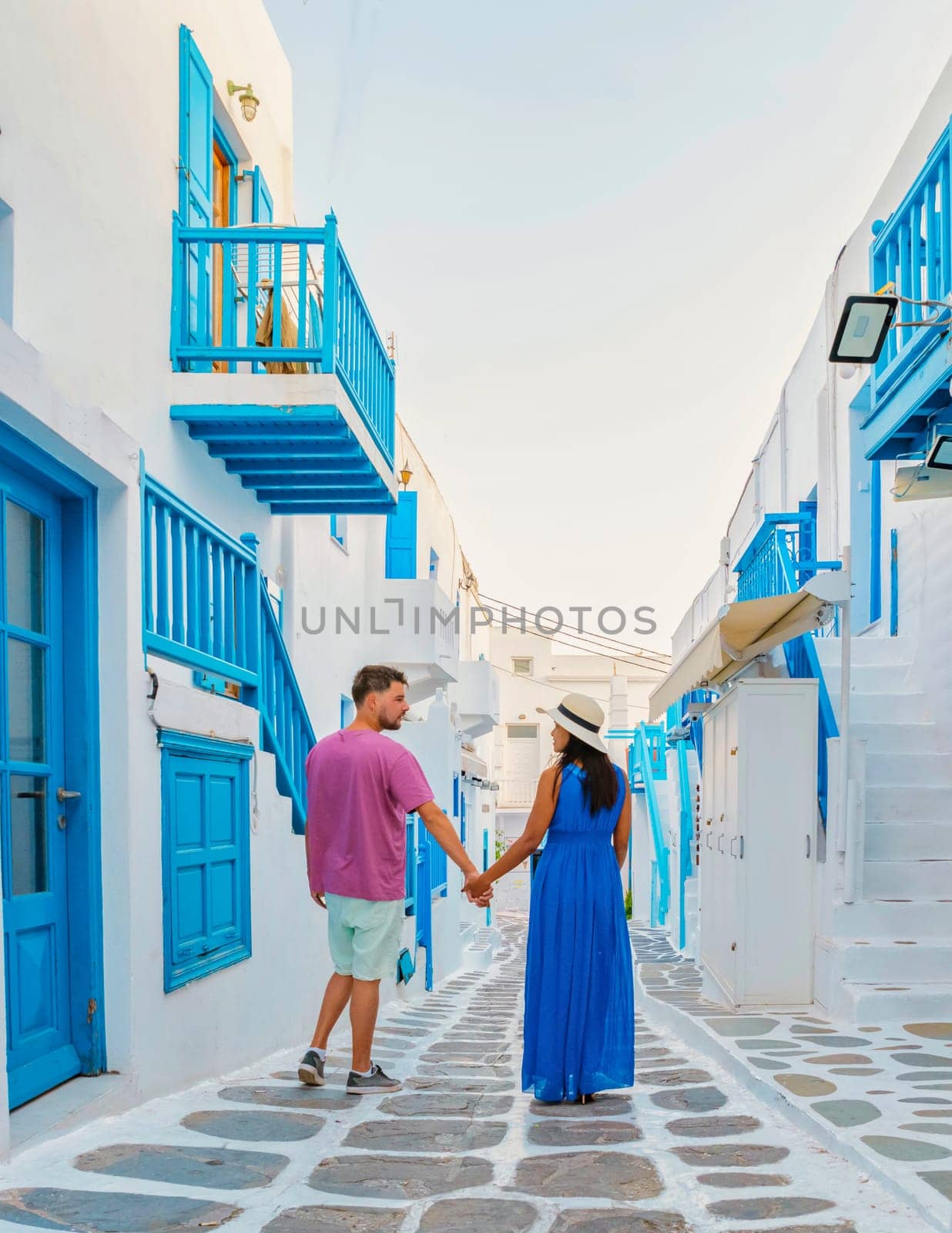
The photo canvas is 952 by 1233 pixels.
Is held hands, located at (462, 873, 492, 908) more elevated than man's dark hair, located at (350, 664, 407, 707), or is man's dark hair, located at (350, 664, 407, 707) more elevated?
man's dark hair, located at (350, 664, 407, 707)

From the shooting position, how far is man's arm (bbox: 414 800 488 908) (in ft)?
16.2

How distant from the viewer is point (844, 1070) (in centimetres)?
541

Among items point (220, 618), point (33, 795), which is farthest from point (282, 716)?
point (33, 795)

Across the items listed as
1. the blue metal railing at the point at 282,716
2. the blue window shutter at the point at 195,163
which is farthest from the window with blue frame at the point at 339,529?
the blue metal railing at the point at 282,716

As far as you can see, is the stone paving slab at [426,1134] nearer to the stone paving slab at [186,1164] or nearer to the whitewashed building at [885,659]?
the stone paving slab at [186,1164]

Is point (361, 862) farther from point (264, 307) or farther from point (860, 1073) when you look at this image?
point (264, 307)

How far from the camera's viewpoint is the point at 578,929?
16.6 feet

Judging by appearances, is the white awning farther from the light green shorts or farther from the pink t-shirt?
the light green shorts

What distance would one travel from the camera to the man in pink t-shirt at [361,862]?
504 cm

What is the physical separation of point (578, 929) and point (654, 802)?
17093 mm

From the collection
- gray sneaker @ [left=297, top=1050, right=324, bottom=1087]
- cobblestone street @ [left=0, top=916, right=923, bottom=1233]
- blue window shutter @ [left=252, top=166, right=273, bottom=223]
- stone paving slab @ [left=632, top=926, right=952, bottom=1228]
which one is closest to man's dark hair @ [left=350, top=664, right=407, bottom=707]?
gray sneaker @ [left=297, top=1050, right=324, bottom=1087]

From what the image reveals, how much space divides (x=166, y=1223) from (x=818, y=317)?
12.7 m

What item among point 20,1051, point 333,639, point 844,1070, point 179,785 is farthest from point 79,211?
point 333,639

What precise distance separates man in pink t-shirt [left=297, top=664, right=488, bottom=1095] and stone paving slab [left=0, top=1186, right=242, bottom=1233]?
1725 millimetres
